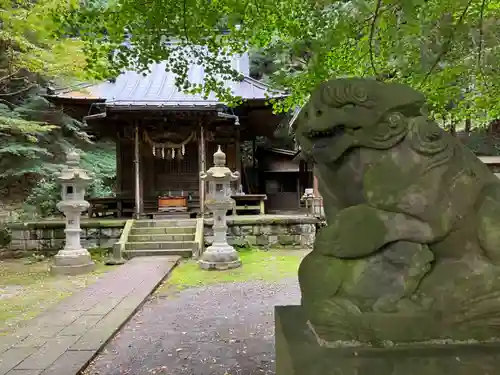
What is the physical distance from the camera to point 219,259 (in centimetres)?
892

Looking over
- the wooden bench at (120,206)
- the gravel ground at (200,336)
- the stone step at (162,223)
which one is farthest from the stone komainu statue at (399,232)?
the wooden bench at (120,206)

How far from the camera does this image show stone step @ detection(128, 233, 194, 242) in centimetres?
1091

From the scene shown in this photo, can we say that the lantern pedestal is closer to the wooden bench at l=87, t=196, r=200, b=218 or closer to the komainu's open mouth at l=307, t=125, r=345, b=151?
the wooden bench at l=87, t=196, r=200, b=218

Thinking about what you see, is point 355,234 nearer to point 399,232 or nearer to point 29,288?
point 399,232

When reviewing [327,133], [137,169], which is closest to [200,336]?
[327,133]

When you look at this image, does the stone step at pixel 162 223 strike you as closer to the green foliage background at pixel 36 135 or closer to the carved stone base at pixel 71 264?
the carved stone base at pixel 71 264

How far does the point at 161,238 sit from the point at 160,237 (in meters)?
0.06

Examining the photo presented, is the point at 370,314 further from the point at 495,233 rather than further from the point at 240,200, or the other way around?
the point at 240,200

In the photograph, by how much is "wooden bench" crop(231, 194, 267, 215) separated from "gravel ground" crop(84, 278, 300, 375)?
6631 mm

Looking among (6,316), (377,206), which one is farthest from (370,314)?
(6,316)

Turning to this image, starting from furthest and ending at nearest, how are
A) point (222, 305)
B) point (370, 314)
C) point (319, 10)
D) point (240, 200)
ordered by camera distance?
point (240, 200) → point (222, 305) → point (319, 10) → point (370, 314)

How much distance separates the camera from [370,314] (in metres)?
1.72

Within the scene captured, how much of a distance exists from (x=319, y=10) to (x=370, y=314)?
4.34 m

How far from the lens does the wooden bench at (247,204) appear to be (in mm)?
13547
